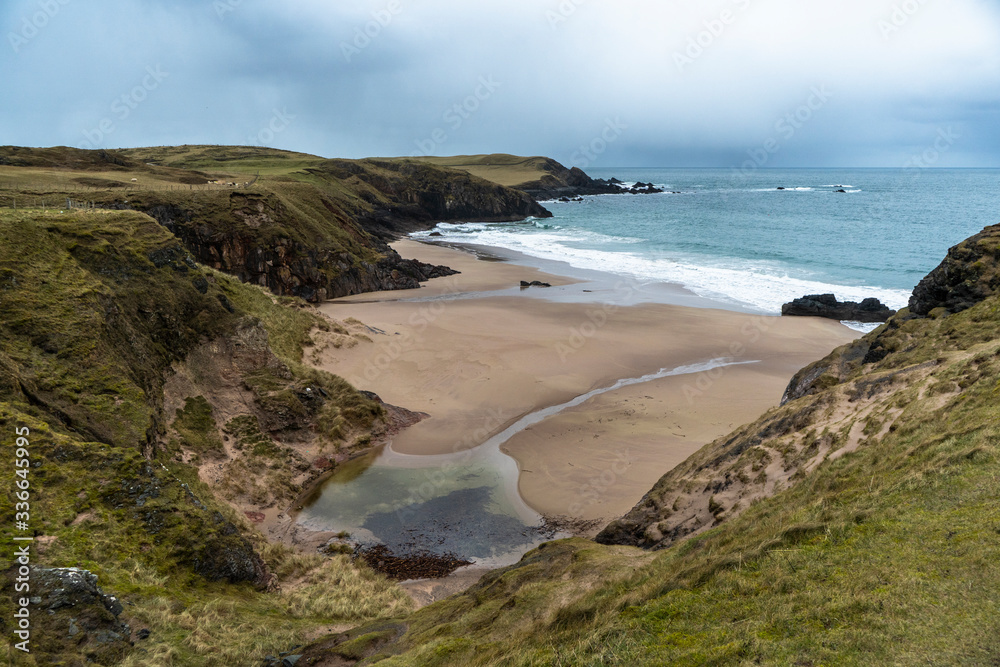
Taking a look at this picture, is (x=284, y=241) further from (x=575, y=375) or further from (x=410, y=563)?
(x=410, y=563)

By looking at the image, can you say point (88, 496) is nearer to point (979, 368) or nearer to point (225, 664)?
point (225, 664)

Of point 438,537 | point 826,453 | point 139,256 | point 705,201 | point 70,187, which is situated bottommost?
point 438,537

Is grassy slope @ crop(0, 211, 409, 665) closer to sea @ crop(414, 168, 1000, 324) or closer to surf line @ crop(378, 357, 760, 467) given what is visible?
surf line @ crop(378, 357, 760, 467)

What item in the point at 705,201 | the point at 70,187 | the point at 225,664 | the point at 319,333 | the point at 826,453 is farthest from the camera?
the point at 705,201

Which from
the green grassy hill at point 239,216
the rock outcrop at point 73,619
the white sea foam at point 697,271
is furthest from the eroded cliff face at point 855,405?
the green grassy hill at point 239,216

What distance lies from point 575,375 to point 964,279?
550 inches

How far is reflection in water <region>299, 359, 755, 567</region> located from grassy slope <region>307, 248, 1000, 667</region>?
3.81 meters

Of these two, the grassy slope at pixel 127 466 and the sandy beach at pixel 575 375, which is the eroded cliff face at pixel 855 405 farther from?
the grassy slope at pixel 127 466

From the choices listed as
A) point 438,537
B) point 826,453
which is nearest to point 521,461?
point 438,537

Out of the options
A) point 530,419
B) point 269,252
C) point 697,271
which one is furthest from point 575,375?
point 697,271

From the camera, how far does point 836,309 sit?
3391 centimetres

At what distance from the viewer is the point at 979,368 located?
9336mm

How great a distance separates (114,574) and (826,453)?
41.3 ft

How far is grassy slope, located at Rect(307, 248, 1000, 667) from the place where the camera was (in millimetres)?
5062
